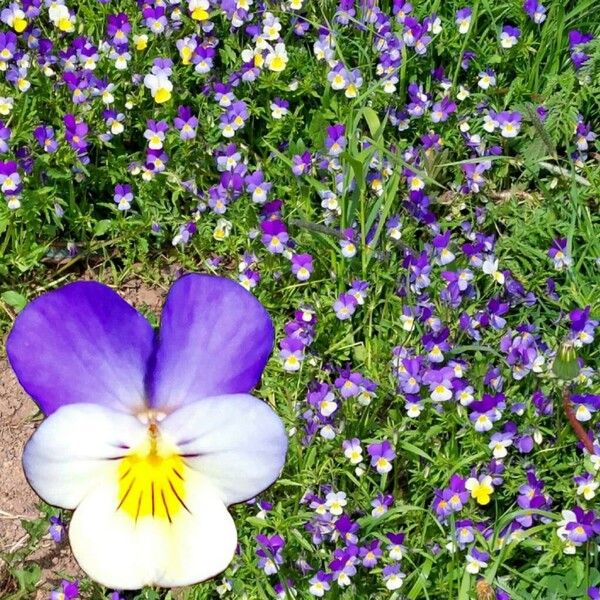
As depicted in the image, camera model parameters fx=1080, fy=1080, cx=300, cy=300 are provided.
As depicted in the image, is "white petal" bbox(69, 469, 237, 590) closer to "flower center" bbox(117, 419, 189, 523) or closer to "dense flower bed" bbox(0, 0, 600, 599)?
"flower center" bbox(117, 419, 189, 523)

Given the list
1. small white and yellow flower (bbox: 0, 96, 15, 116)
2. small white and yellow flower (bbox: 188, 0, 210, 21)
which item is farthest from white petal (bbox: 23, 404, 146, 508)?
small white and yellow flower (bbox: 188, 0, 210, 21)

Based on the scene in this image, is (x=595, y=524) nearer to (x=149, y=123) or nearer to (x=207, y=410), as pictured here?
(x=207, y=410)

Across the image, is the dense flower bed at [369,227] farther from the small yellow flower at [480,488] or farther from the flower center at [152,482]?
the flower center at [152,482]

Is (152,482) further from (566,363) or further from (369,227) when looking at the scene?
(369,227)

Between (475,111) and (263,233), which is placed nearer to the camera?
(263,233)

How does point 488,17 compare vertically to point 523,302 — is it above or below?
above

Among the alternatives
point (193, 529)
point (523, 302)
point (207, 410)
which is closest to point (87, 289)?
point (207, 410)
